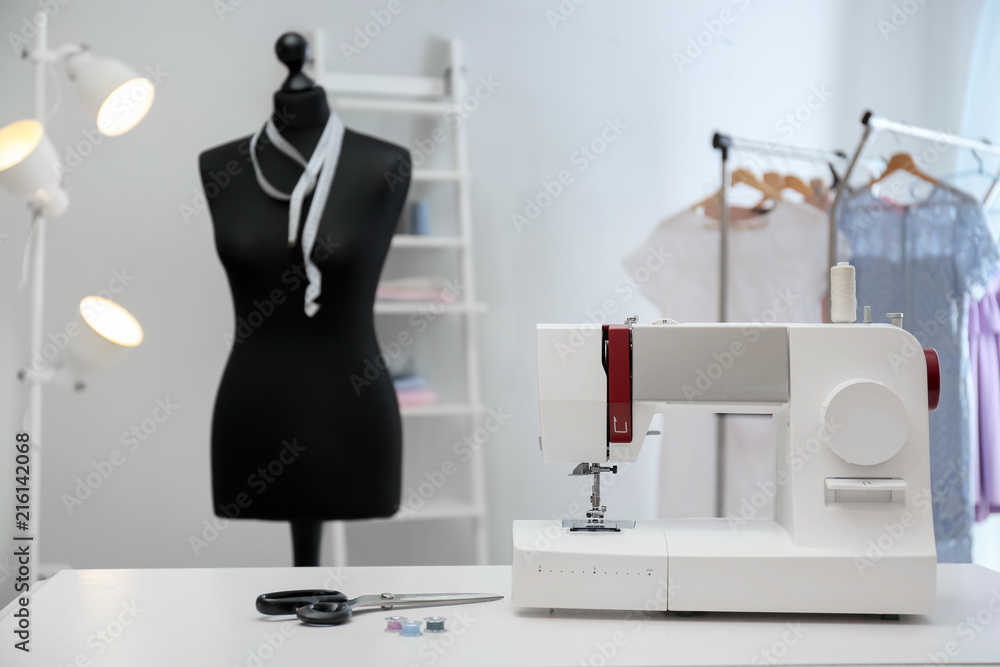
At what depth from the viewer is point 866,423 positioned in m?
1.12

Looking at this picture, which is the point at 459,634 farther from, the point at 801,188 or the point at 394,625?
the point at 801,188

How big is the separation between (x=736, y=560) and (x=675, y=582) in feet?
0.28

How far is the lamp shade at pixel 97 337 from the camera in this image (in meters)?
1.42

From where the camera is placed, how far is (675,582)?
109 centimetres

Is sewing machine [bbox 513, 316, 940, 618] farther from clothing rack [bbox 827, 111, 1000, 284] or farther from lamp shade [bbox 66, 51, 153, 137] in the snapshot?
clothing rack [bbox 827, 111, 1000, 284]

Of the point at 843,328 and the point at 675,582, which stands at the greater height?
the point at 843,328

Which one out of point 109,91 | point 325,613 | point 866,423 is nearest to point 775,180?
point 866,423

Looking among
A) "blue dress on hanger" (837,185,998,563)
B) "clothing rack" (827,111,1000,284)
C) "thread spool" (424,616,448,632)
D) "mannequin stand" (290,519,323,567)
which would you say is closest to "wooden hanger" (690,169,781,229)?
"clothing rack" (827,111,1000,284)

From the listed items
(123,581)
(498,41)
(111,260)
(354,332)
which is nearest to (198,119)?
(111,260)

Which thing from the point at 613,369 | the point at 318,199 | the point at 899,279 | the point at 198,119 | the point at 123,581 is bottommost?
the point at 123,581

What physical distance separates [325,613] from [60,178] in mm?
995

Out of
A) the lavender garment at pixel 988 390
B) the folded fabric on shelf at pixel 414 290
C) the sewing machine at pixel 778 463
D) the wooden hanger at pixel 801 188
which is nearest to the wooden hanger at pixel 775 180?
the wooden hanger at pixel 801 188

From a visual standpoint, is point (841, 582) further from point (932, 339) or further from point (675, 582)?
point (932, 339)

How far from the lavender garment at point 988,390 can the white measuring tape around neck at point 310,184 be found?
5.61 feet
